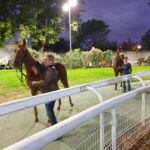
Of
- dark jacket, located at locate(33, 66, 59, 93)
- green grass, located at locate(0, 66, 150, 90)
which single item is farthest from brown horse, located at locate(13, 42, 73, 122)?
green grass, located at locate(0, 66, 150, 90)

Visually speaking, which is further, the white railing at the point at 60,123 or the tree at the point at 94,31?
the tree at the point at 94,31

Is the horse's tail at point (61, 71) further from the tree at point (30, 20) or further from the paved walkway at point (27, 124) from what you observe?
the tree at point (30, 20)

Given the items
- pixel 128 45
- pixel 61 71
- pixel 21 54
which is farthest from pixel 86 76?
pixel 128 45

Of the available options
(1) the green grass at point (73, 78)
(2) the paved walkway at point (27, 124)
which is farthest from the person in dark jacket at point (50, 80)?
(1) the green grass at point (73, 78)

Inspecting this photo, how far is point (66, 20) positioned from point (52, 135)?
58.5 meters

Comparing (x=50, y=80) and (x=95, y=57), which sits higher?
(x=50, y=80)

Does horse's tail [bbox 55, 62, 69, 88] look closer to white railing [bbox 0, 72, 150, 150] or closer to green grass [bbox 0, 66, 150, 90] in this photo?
white railing [bbox 0, 72, 150, 150]

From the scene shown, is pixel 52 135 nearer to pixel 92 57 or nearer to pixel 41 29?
pixel 92 57

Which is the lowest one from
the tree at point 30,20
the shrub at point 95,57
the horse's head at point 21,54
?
the shrub at point 95,57

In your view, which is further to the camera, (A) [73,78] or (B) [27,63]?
(A) [73,78]

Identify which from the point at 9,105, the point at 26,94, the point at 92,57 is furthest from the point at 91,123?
the point at 92,57

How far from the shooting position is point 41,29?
50.9 metres

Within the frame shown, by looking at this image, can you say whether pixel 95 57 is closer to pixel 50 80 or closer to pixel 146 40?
pixel 50 80

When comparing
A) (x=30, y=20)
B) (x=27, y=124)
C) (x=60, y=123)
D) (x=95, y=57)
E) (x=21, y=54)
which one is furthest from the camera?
(x=95, y=57)
